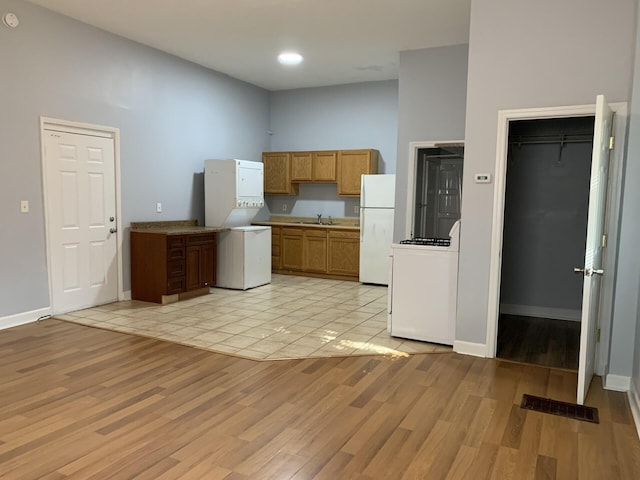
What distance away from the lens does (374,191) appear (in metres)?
6.89

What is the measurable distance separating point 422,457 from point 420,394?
0.80 metres

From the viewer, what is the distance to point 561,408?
3.06 m

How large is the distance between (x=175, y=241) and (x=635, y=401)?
4.83m

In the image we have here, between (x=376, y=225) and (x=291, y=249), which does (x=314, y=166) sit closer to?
(x=291, y=249)

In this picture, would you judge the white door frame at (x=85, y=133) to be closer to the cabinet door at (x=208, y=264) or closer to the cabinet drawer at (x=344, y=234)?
the cabinet door at (x=208, y=264)

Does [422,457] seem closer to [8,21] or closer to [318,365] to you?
[318,365]

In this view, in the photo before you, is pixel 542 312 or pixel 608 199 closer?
Result: pixel 608 199

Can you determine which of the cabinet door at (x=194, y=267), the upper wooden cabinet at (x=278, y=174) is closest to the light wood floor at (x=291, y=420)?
the cabinet door at (x=194, y=267)

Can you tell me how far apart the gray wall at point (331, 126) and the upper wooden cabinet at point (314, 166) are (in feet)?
1.08

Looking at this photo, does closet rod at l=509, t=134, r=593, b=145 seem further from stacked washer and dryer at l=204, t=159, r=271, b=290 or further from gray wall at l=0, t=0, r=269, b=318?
gray wall at l=0, t=0, r=269, b=318

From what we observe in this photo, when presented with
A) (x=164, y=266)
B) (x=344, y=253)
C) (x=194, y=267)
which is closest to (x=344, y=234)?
(x=344, y=253)

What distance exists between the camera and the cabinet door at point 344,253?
7332mm

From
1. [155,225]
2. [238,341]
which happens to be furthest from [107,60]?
[238,341]

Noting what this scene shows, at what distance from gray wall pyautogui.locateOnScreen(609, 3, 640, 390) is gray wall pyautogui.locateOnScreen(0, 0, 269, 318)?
5238 mm
